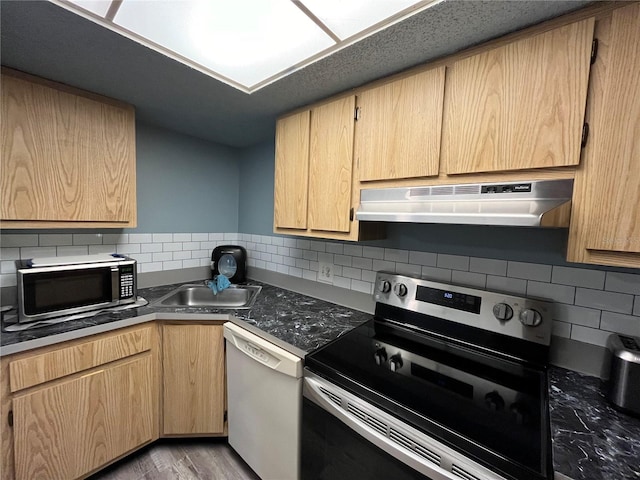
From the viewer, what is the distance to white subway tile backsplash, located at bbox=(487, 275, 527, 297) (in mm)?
1160

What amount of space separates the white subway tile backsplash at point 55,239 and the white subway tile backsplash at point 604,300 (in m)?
2.62

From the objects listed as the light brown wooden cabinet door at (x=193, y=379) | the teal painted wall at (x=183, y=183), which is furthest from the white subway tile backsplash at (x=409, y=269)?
the teal painted wall at (x=183, y=183)

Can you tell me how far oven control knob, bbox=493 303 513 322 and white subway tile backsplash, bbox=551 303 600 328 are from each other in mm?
138

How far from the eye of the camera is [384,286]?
1.49 metres

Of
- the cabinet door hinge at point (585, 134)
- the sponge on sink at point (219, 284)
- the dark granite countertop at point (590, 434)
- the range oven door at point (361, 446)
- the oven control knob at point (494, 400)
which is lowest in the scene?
the range oven door at point (361, 446)

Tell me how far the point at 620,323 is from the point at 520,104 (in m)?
0.86

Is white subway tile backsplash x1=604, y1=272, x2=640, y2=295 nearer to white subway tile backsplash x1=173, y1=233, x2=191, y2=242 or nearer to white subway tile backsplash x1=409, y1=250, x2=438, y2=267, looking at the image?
white subway tile backsplash x1=409, y1=250, x2=438, y2=267

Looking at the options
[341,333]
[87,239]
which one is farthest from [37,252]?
[341,333]

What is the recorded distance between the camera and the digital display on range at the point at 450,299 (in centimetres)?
122

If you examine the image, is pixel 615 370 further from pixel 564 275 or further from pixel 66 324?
pixel 66 324

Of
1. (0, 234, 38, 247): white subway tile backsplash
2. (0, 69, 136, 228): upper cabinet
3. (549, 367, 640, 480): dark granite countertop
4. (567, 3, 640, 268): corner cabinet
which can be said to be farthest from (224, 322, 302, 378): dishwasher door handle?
(0, 234, 38, 247): white subway tile backsplash

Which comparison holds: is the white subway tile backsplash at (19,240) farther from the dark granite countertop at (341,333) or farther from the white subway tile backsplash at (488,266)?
the white subway tile backsplash at (488,266)

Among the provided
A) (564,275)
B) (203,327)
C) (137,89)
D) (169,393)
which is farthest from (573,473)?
(137,89)

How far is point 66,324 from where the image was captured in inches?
50.2
